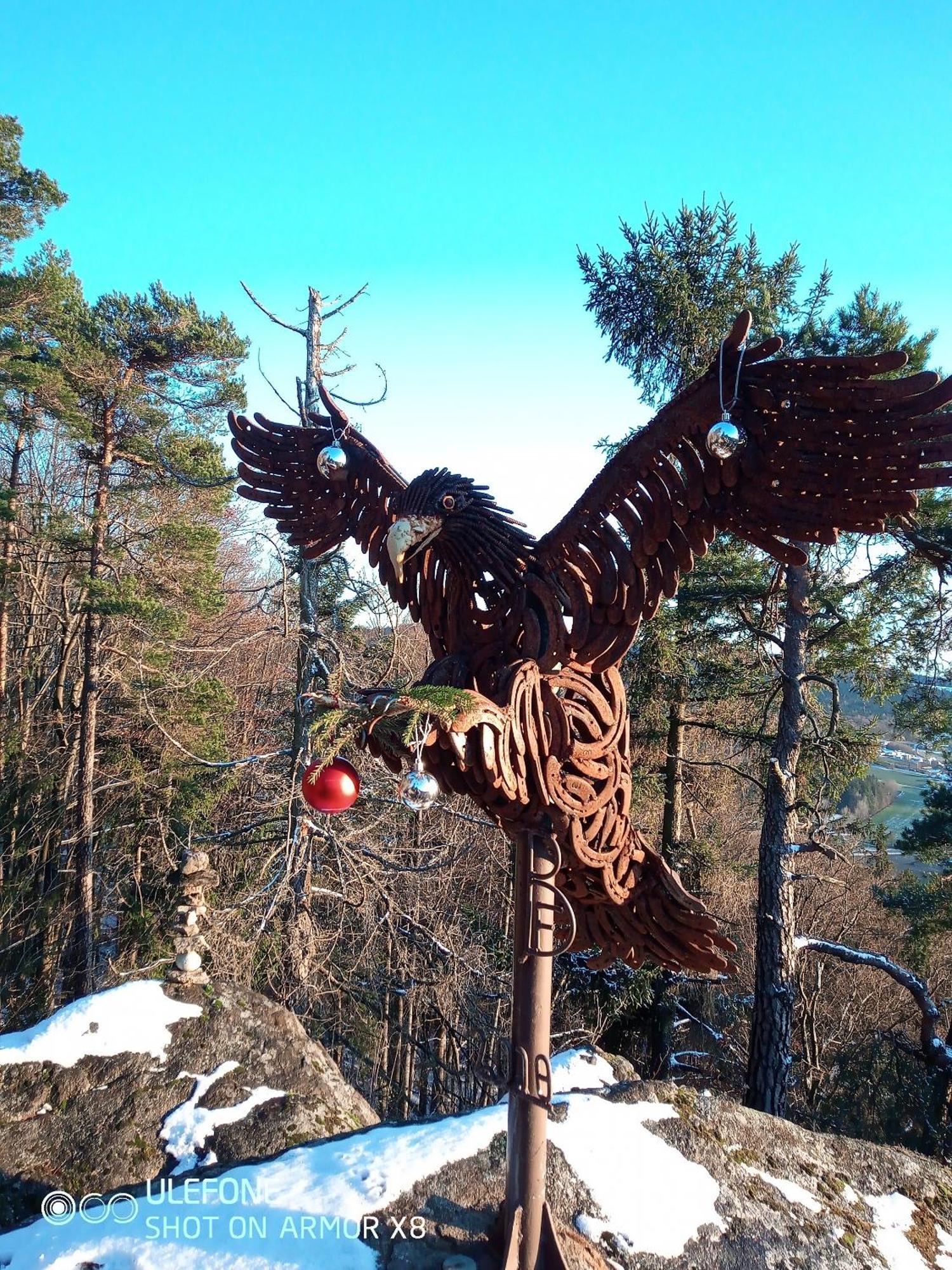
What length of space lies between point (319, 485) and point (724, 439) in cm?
207

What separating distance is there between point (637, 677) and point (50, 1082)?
277 inches

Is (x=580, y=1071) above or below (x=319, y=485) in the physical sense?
below

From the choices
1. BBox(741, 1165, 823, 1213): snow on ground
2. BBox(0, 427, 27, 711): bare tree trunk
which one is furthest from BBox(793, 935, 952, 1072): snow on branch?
BBox(0, 427, 27, 711): bare tree trunk

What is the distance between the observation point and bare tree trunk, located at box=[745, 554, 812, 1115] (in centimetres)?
685

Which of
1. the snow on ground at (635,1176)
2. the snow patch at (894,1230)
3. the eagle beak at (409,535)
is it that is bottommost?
the snow patch at (894,1230)

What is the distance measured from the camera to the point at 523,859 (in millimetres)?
2965

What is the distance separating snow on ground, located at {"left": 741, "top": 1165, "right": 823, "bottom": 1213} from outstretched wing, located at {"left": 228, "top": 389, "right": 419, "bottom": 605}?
3.92 metres

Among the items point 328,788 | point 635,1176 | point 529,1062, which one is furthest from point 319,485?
point 635,1176

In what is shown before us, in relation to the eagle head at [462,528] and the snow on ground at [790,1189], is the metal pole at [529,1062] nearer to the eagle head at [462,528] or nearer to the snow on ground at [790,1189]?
the eagle head at [462,528]

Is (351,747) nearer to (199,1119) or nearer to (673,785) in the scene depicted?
(199,1119)

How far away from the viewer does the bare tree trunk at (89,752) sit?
27.6 feet

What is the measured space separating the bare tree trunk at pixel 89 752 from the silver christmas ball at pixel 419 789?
24.3ft

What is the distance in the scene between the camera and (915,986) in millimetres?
7523

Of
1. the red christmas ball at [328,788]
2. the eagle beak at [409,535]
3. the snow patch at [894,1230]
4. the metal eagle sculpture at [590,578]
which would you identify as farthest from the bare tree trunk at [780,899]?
the red christmas ball at [328,788]
